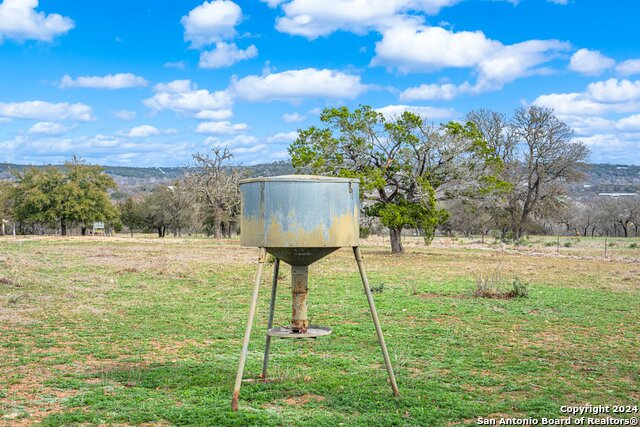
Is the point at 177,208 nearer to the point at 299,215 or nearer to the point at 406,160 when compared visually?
the point at 406,160

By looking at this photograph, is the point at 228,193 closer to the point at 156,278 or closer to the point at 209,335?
the point at 156,278

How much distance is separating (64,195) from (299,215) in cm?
5719

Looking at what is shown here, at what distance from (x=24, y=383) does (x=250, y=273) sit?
1506 centimetres

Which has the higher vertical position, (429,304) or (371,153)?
(371,153)

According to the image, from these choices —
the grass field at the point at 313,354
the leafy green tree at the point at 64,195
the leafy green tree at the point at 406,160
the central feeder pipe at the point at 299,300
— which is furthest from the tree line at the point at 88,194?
the central feeder pipe at the point at 299,300

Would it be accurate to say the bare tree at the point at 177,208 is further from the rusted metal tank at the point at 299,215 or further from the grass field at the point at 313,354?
the rusted metal tank at the point at 299,215

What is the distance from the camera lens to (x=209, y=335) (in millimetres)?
11148

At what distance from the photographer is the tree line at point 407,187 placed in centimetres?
3259

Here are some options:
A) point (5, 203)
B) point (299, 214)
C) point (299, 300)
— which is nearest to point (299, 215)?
point (299, 214)

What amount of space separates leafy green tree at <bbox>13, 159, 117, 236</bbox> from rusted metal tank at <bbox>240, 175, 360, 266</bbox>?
55473mm

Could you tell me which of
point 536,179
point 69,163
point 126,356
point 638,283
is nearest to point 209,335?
point 126,356

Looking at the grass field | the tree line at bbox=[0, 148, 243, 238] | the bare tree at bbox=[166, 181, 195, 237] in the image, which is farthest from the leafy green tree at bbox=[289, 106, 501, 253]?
the bare tree at bbox=[166, 181, 195, 237]

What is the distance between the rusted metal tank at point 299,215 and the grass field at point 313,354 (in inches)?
69.2

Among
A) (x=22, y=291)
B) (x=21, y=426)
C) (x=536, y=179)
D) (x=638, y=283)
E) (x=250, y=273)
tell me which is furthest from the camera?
(x=536, y=179)
